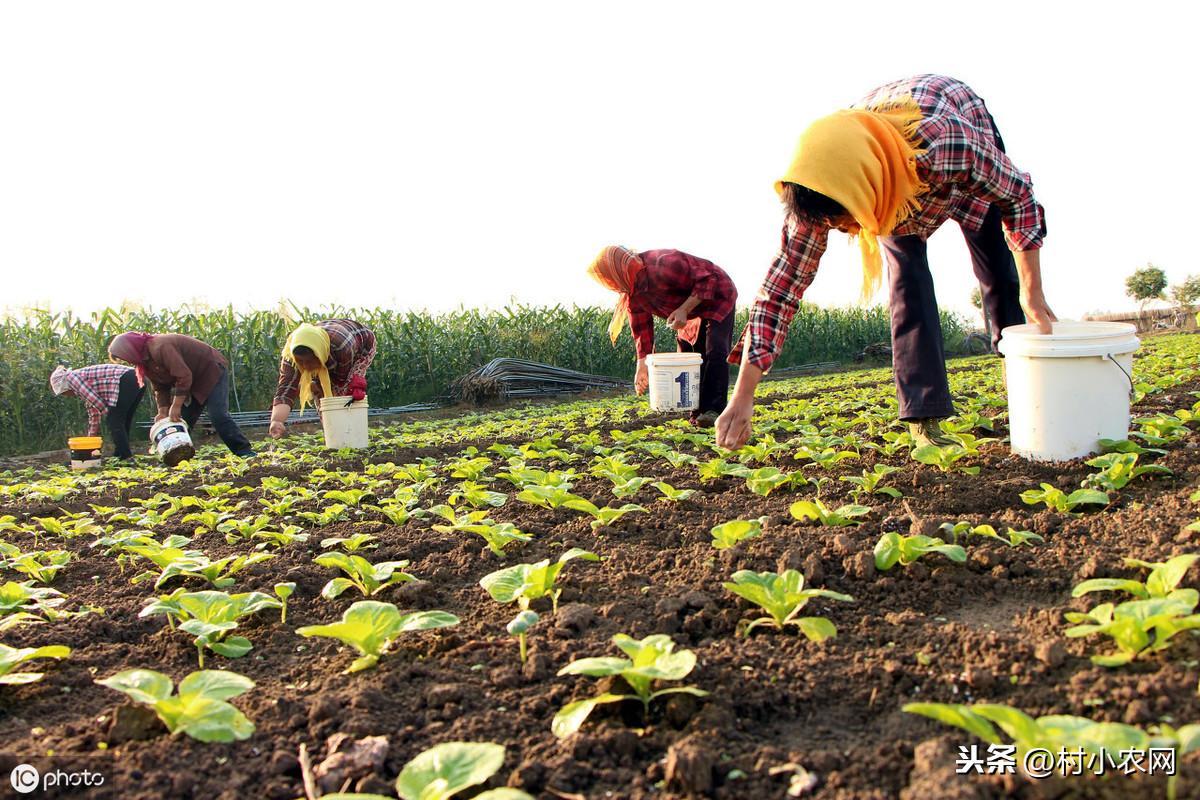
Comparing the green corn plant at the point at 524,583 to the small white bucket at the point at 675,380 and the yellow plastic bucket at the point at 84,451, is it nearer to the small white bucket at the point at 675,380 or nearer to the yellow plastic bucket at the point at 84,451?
the small white bucket at the point at 675,380

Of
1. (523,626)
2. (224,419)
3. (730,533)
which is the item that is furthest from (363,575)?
(224,419)

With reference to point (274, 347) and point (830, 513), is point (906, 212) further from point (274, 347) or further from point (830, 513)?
point (274, 347)

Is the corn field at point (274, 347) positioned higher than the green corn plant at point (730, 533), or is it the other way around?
the corn field at point (274, 347)

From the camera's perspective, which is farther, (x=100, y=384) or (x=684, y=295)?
(x=100, y=384)

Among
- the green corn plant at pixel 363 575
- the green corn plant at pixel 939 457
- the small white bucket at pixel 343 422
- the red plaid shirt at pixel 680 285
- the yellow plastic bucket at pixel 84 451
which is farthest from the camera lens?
the yellow plastic bucket at pixel 84 451

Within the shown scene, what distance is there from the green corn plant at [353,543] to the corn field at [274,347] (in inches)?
424

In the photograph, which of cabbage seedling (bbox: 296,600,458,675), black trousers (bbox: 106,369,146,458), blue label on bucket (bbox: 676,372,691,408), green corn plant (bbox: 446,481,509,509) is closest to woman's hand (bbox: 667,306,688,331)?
blue label on bucket (bbox: 676,372,691,408)

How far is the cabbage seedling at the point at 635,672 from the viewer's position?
1.28 meters

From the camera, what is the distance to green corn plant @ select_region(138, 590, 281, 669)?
1739 millimetres

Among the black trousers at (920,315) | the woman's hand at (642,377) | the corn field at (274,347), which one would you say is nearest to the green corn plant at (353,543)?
the black trousers at (920,315)

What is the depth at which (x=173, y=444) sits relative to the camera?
7070 mm

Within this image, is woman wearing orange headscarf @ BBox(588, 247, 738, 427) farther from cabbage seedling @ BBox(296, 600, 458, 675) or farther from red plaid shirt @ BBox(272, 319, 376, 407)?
cabbage seedling @ BBox(296, 600, 458, 675)

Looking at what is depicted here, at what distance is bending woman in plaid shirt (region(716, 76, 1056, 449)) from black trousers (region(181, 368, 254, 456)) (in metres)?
5.60

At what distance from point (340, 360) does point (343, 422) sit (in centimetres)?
57
